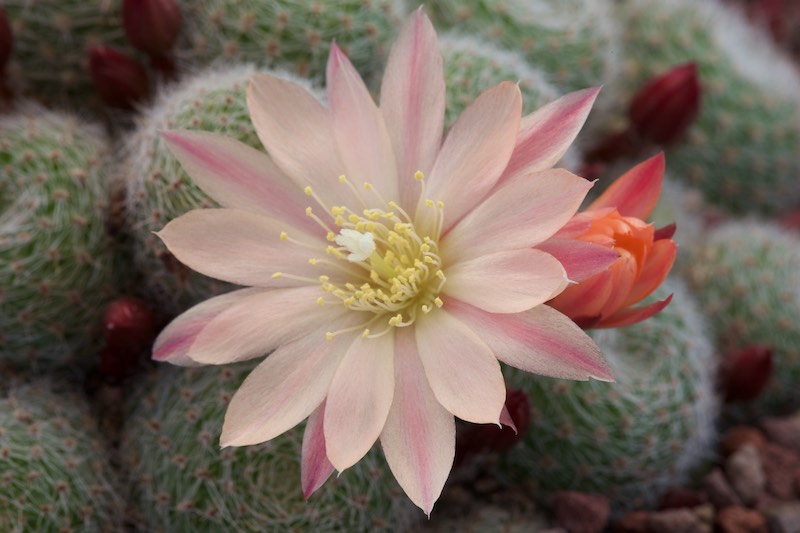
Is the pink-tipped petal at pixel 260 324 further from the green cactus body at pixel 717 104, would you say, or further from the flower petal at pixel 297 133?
the green cactus body at pixel 717 104

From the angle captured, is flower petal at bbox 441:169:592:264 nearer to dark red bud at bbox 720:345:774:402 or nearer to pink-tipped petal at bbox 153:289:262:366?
pink-tipped petal at bbox 153:289:262:366

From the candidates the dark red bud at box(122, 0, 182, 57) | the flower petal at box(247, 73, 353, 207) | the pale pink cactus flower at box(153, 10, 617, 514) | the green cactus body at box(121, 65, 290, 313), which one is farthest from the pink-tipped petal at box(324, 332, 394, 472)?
the dark red bud at box(122, 0, 182, 57)

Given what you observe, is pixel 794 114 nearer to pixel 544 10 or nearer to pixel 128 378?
pixel 544 10

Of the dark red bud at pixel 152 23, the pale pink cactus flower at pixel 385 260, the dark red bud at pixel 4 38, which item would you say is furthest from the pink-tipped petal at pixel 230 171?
the dark red bud at pixel 4 38

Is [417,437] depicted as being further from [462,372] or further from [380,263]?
[380,263]

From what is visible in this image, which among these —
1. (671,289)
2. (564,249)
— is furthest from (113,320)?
(671,289)

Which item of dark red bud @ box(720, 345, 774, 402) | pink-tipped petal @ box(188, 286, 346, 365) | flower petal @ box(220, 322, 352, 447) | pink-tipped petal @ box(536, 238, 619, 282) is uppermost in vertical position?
pink-tipped petal @ box(536, 238, 619, 282)
